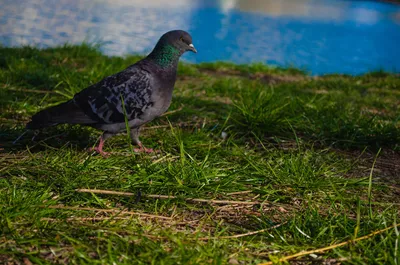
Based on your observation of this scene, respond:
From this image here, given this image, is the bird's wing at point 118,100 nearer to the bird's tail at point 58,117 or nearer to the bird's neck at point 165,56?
the bird's tail at point 58,117

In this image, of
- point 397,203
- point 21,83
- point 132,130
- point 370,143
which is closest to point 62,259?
point 132,130

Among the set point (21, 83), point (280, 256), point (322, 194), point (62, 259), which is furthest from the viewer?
point (21, 83)

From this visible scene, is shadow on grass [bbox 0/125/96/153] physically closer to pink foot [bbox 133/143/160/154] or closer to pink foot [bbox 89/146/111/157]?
pink foot [bbox 89/146/111/157]

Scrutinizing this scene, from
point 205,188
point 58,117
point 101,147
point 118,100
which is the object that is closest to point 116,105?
point 118,100

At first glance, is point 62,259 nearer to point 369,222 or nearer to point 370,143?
point 369,222

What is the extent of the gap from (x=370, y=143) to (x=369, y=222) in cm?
192

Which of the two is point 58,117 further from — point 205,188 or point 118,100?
point 205,188

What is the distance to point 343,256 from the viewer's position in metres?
2.07

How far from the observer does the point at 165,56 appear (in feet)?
12.1

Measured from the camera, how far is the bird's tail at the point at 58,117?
3385 millimetres

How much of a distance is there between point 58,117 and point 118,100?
472 millimetres

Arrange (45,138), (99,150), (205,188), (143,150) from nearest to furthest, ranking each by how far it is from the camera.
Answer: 1. (205,188)
2. (99,150)
3. (143,150)
4. (45,138)

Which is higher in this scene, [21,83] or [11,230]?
[11,230]

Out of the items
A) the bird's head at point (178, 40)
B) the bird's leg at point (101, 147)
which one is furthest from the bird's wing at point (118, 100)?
the bird's head at point (178, 40)
